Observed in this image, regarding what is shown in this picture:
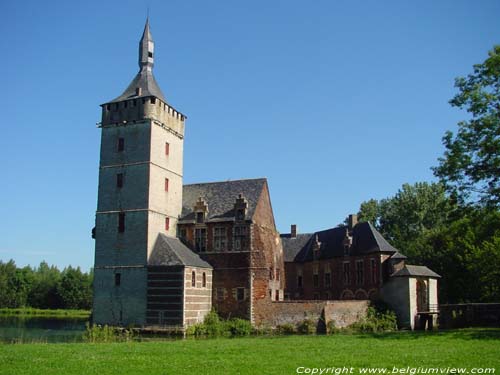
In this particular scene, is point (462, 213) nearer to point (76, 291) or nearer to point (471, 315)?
point (471, 315)

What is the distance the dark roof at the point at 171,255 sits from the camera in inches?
1368

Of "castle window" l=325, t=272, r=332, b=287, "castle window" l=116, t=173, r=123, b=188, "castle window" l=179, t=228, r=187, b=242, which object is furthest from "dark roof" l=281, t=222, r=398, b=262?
"castle window" l=116, t=173, r=123, b=188

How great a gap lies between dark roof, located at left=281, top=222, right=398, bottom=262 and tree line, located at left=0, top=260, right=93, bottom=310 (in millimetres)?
38235

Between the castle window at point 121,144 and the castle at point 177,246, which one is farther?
the castle window at point 121,144

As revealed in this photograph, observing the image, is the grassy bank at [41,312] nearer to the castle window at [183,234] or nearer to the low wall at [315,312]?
the castle window at [183,234]

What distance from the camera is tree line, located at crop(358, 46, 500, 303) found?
85.0 ft

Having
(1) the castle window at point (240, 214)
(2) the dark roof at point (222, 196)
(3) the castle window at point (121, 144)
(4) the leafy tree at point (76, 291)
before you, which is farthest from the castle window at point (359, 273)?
(4) the leafy tree at point (76, 291)

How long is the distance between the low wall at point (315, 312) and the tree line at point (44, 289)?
162ft

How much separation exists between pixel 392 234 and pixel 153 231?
3483 cm

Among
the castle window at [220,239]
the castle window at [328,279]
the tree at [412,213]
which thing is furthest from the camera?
the tree at [412,213]

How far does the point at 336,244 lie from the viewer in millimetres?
46344

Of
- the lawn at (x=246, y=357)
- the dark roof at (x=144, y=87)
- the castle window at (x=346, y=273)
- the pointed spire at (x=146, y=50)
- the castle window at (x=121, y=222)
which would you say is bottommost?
the lawn at (x=246, y=357)

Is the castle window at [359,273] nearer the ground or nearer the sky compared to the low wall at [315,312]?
nearer the sky

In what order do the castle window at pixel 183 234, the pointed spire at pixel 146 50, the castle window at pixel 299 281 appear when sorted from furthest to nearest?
the castle window at pixel 299 281 < the pointed spire at pixel 146 50 < the castle window at pixel 183 234
